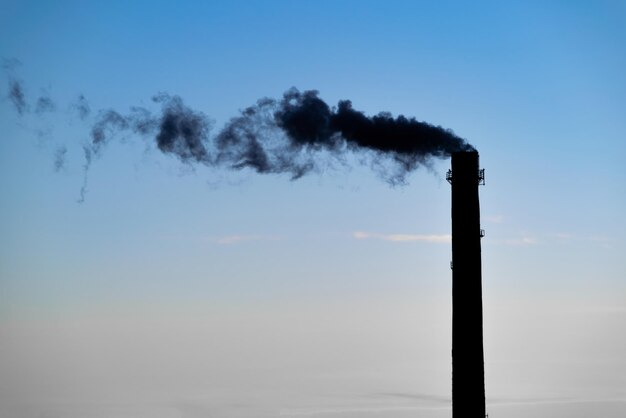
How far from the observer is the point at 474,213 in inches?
1146

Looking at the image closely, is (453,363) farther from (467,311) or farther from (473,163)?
(473,163)

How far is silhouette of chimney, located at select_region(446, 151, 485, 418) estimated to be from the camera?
28219 millimetres

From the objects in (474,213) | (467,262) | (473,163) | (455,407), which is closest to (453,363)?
(455,407)

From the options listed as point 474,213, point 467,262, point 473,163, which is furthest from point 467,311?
point 473,163

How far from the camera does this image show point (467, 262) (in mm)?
28781

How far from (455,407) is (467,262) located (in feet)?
17.4

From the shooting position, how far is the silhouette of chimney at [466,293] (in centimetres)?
2822

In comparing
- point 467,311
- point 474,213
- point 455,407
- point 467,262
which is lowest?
point 455,407

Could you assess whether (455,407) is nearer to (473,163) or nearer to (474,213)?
(474,213)

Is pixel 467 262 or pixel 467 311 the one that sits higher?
pixel 467 262

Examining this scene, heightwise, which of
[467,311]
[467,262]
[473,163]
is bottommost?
[467,311]

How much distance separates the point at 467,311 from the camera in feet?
93.4

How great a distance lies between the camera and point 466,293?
93.8 ft

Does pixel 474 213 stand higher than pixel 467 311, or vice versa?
pixel 474 213
